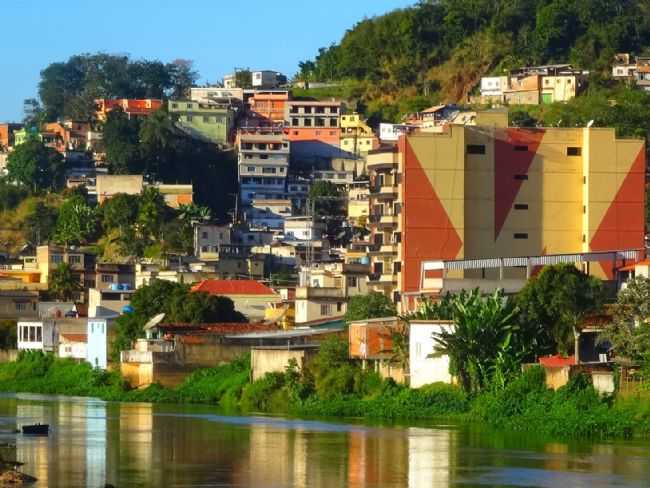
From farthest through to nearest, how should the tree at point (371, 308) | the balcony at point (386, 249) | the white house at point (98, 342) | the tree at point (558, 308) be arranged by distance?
1. the white house at point (98, 342)
2. the balcony at point (386, 249)
3. the tree at point (371, 308)
4. the tree at point (558, 308)

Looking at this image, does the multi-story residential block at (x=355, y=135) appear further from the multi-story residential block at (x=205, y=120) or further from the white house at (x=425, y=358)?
the white house at (x=425, y=358)

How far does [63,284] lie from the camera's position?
100 m

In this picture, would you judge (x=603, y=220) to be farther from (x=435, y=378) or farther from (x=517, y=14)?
(x=517, y=14)

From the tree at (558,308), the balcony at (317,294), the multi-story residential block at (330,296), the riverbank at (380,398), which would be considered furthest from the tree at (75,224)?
the tree at (558,308)

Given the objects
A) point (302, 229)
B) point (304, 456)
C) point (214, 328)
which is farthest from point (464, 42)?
point (304, 456)

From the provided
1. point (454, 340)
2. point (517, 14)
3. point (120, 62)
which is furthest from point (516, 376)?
point (120, 62)

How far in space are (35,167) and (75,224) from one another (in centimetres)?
1294

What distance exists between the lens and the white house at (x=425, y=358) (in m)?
56.1

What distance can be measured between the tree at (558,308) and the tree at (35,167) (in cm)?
7272

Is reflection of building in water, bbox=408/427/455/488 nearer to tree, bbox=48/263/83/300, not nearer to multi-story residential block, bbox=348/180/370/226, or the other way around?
tree, bbox=48/263/83/300

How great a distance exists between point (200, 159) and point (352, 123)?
10.9 meters

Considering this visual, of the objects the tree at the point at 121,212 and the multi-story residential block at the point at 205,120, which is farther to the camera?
the multi-story residential block at the point at 205,120

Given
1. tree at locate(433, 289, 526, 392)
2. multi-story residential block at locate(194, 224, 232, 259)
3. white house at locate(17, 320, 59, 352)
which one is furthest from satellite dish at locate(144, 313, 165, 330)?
multi-story residential block at locate(194, 224, 232, 259)

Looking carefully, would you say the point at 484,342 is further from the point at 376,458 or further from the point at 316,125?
the point at 316,125
